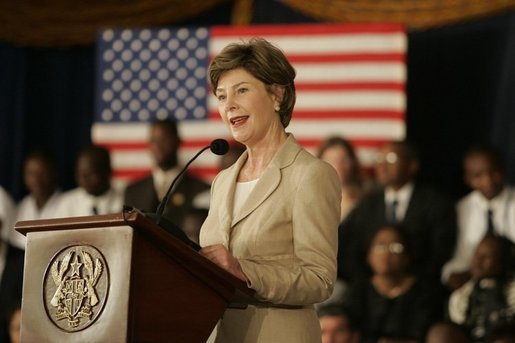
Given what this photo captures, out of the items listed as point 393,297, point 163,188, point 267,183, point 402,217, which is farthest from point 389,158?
point 267,183

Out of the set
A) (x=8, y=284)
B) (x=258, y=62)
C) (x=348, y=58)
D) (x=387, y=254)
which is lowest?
(x=8, y=284)

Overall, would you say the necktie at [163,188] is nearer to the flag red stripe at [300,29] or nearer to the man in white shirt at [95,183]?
the man in white shirt at [95,183]

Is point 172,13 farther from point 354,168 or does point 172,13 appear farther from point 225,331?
point 225,331

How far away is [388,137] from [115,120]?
2.04 meters

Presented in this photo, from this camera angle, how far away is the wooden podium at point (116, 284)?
91.6 inches

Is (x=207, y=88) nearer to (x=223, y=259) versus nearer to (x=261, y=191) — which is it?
(x=261, y=191)

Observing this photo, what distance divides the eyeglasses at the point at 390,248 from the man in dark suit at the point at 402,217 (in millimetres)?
195

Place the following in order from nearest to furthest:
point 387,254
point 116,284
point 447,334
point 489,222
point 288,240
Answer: point 116,284
point 288,240
point 447,334
point 387,254
point 489,222

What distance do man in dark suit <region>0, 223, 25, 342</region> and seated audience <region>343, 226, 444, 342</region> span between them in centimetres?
232

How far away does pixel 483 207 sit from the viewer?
653 centimetres

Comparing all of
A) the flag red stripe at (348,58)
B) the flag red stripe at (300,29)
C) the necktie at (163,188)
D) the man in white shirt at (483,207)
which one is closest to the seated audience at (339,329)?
the man in white shirt at (483,207)

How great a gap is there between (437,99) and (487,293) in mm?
2550

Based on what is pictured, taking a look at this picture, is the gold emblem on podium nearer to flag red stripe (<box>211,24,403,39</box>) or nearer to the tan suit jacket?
the tan suit jacket

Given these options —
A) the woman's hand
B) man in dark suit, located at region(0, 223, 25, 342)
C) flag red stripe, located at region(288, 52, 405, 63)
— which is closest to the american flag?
flag red stripe, located at region(288, 52, 405, 63)
